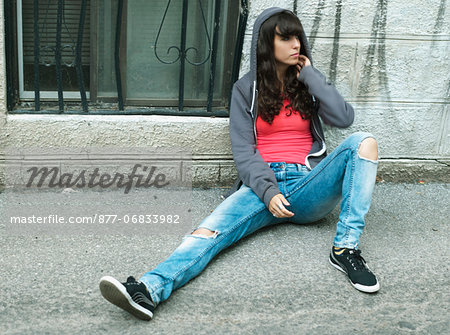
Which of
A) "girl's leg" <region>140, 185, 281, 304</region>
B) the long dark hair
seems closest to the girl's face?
the long dark hair

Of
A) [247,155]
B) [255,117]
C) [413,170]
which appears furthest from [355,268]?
[413,170]

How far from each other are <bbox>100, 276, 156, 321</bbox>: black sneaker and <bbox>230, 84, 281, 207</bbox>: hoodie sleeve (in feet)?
3.06

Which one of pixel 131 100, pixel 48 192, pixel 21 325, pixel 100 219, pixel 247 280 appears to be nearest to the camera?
pixel 21 325

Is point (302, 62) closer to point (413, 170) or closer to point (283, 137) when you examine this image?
point (283, 137)

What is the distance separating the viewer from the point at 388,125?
3.98 meters

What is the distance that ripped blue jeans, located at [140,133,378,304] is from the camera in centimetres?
255

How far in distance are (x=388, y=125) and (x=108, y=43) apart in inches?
82.3

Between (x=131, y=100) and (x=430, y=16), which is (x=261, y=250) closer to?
(x=131, y=100)

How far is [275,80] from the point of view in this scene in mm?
3262

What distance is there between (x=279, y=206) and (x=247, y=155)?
410 mm

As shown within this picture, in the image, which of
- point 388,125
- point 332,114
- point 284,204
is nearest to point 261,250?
point 284,204

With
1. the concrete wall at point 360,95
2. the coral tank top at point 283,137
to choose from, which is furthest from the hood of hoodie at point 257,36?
the concrete wall at point 360,95

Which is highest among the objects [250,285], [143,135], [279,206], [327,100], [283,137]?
[327,100]

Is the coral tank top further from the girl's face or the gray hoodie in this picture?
the girl's face
